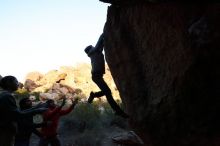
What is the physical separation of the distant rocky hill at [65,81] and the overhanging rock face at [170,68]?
2524 cm

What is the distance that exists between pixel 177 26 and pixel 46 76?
116ft

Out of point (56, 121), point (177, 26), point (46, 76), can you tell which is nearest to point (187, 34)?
point (177, 26)

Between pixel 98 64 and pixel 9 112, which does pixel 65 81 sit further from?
pixel 9 112

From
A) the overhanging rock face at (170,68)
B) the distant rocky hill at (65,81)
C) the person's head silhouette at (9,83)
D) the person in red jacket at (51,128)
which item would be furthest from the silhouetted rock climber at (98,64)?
the distant rocky hill at (65,81)

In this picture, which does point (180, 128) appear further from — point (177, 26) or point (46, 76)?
point (46, 76)

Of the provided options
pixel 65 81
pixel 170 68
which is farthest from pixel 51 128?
pixel 65 81

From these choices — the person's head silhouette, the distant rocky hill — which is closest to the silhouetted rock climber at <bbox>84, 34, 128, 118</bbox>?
the person's head silhouette

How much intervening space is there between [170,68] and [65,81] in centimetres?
3253

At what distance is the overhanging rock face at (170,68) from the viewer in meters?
6.73

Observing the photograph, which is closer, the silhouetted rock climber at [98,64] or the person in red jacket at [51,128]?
the silhouetted rock climber at [98,64]

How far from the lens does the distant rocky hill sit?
3600 centimetres

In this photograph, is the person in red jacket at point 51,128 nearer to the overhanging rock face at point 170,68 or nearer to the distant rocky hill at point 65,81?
the overhanging rock face at point 170,68

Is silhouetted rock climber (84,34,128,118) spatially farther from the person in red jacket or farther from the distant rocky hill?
the distant rocky hill

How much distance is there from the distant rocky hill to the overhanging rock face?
994 inches
